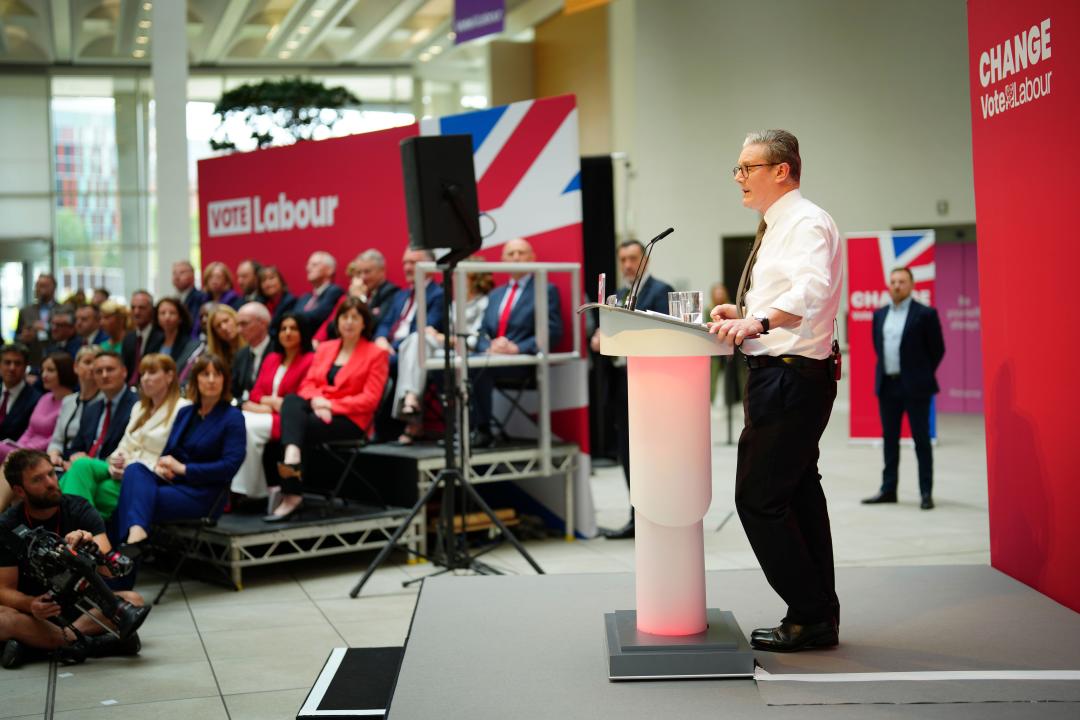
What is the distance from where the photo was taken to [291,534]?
5.59 metres

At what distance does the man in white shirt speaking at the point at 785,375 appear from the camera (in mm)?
2934

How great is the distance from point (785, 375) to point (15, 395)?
5.68m

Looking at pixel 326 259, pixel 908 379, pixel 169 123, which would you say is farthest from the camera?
pixel 169 123

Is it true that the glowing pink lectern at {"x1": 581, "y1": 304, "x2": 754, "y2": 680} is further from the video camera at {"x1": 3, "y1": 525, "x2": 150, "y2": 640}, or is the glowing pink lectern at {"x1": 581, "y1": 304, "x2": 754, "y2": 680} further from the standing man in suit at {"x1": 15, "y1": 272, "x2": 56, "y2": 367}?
the standing man in suit at {"x1": 15, "y1": 272, "x2": 56, "y2": 367}

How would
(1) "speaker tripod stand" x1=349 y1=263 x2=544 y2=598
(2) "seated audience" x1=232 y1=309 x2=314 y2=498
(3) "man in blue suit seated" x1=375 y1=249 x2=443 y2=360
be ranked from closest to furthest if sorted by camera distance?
(1) "speaker tripod stand" x1=349 y1=263 x2=544 y2=598 < (2) "seated audience" x1=232 y1=309 x2=314 y2=498 < (3) "man in blue suit seated" x1=375 y1=249 x2=443 y2=360

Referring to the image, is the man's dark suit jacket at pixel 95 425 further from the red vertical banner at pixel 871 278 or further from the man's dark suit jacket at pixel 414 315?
the red vertical banner at pixel 871 278

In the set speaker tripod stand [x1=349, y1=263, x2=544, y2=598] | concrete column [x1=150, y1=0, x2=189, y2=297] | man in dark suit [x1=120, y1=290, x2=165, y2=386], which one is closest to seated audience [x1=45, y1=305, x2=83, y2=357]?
concrete column [x1=150, y1=0, x2=189, y2=297]

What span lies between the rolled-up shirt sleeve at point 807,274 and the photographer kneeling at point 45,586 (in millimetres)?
2726

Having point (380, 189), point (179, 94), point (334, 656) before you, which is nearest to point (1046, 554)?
point (334, 656)

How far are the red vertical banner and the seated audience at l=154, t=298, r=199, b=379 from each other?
5938mm

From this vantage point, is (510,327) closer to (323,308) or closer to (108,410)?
(323,308)

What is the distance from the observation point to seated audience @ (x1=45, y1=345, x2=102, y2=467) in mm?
6152

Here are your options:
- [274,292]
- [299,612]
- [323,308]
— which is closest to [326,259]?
[323,308]

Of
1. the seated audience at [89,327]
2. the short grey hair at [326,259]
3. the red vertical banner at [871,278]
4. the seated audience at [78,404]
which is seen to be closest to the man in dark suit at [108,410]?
the seated audience at [78,404]
